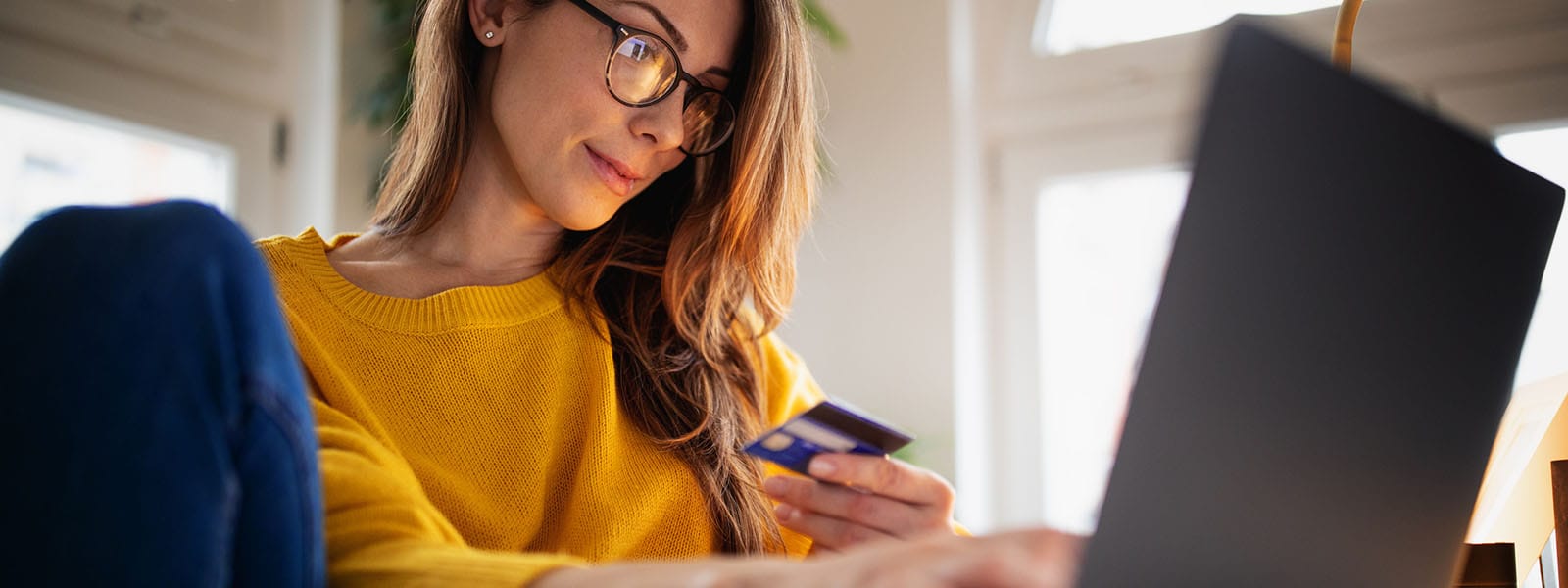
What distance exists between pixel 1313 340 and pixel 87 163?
7.29ft

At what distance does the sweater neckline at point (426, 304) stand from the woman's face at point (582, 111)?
0.10 metres

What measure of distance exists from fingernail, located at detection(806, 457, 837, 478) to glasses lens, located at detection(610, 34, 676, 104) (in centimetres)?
42

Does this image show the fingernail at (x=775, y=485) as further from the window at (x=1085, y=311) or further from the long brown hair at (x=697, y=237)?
the window at (x=1085, y=311)

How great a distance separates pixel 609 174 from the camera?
3.68ft

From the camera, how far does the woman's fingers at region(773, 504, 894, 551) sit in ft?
3.13

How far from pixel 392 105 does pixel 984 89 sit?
1366 mm

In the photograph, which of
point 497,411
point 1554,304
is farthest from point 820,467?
point 1554,304

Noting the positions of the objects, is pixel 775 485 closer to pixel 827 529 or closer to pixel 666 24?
pixel 827 529

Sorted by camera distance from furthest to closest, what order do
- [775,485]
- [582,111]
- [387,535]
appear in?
1. [582,111]
2. [775,485]
3. [387,535]

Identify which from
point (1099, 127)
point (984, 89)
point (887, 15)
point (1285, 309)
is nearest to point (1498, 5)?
point (1099, 127)

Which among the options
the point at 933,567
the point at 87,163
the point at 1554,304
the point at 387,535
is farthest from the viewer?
the point at 87,163

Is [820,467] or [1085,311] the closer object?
[820,467]

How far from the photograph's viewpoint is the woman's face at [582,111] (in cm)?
110

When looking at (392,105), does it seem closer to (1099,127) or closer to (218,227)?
(1099,127)
